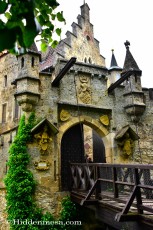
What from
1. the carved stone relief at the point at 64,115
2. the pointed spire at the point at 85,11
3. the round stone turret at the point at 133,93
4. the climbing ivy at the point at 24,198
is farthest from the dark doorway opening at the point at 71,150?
the pointed spire at the point at 85,11

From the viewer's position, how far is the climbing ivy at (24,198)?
24.8 ft

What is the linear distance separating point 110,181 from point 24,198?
343cm

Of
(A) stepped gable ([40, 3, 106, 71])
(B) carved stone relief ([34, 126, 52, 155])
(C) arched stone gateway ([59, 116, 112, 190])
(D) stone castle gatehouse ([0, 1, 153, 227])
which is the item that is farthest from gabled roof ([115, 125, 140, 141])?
(A) stepped gable ([40, 3, 106, 71])

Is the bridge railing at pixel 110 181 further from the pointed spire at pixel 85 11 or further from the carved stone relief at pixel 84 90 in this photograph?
the pointed spire at pixel 85 11

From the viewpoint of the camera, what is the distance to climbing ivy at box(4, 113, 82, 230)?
7.55m

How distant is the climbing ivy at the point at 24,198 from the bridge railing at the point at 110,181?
3.23 feet

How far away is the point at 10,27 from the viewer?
124cm

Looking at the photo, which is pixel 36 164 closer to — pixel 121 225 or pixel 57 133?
pixel 57 133

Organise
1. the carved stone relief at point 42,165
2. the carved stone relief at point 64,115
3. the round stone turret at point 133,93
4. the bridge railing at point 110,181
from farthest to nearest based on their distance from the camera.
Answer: the round stone turret at point 133,93 → the carved stone relief at point 64,115 → the carved stone relief at point 42,165 → the bridge railing at point 110,181

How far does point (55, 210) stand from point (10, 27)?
771cm

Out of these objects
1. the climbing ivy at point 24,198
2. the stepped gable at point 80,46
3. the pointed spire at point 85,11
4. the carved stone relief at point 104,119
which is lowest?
the climbing ivy at point 24,198

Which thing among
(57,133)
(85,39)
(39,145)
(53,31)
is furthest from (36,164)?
(85,39)

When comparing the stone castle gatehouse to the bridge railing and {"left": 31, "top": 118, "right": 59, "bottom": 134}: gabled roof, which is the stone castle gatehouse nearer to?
{"left": 31, "top": 118, "right": 59, "bottom": 134}: gabled roof

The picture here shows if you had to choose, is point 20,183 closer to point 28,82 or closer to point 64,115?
point 64,115
